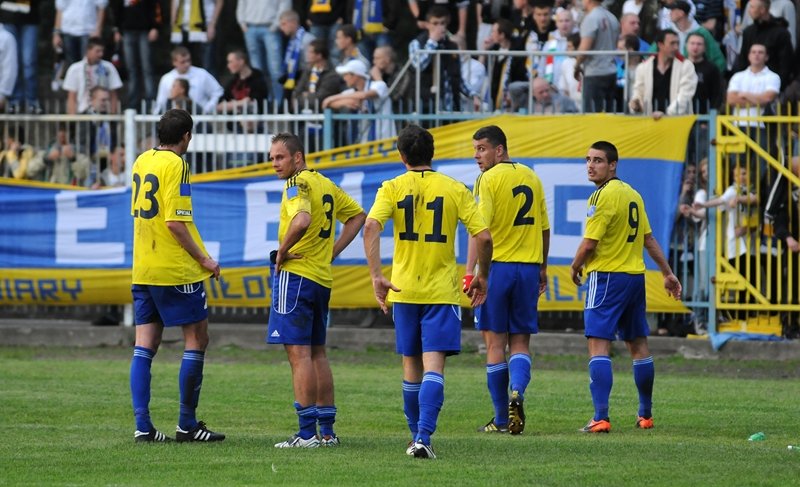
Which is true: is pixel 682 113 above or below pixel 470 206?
above

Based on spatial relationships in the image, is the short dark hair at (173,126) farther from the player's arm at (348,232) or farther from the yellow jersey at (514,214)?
the yellow jersey at (514,214)

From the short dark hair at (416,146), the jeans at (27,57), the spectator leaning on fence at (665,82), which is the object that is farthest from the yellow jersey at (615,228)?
the jeans at (27,57)

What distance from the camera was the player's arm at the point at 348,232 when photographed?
34.5ft

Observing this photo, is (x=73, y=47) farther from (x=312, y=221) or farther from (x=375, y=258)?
(x=375, y=258)

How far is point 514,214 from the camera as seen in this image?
38.2 ft

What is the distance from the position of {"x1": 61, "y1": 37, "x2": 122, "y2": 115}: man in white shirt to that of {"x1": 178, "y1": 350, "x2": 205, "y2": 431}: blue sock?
10927mm

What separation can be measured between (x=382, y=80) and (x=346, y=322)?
10.4 feet

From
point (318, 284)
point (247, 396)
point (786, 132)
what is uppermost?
point (786, 132)

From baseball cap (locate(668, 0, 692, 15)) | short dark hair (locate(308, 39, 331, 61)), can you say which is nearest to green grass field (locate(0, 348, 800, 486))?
short dark hair (locate(308, 39, 331, 61))

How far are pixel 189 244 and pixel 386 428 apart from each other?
2422 mm

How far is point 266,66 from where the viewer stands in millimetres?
21781

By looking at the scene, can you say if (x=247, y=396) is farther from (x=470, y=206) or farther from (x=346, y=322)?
(x=346, y=322)

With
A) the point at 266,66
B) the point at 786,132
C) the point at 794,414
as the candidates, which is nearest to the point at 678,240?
the point at 786,132

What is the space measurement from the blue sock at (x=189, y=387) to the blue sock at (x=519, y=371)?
2.47 metres
